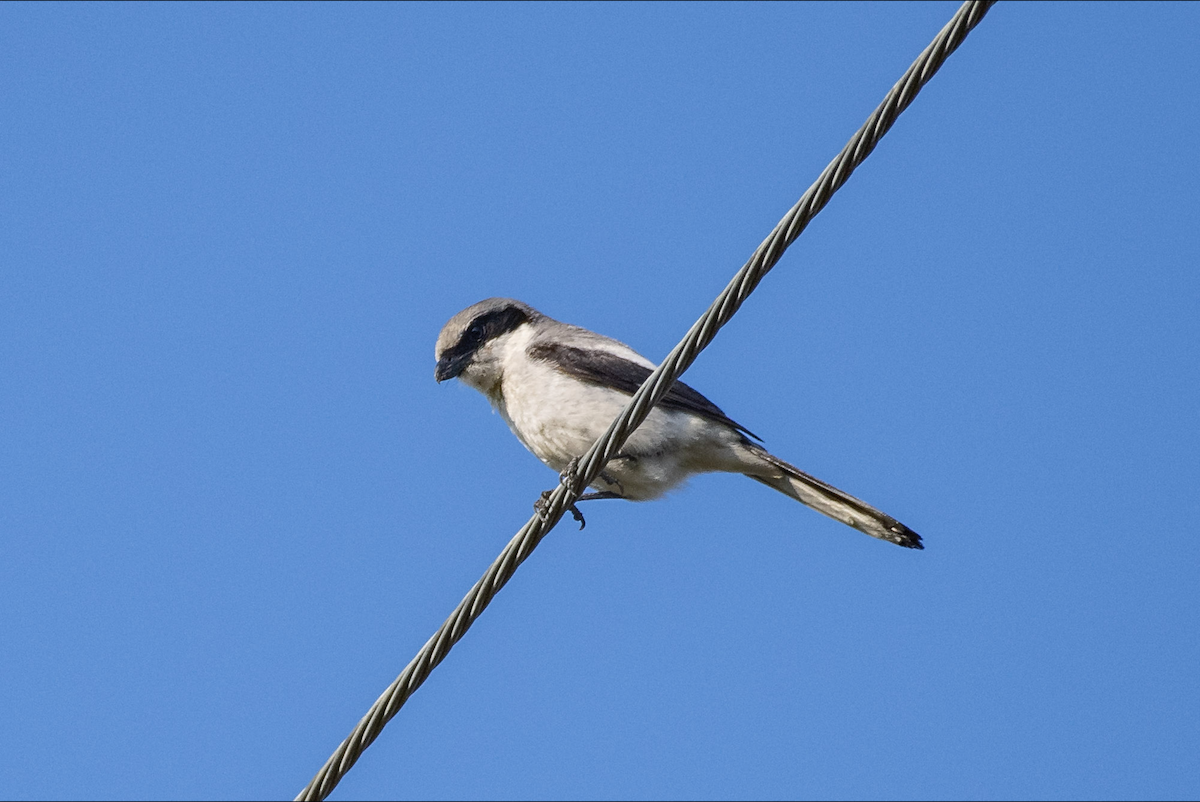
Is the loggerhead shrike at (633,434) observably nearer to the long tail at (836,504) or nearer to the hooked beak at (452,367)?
the long tail at (836,504)

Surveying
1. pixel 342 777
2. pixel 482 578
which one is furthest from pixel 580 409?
pixel 342 777

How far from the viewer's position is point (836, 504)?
250 inches

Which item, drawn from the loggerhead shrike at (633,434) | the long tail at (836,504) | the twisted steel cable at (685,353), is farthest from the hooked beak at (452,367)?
the twisted steel cable at (685,353)

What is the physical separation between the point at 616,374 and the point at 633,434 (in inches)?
14.3

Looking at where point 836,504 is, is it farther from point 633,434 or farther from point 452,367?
point 452,367

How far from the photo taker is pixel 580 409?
6.37 metres

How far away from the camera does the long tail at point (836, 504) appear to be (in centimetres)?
613

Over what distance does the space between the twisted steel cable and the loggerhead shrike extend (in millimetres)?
2023

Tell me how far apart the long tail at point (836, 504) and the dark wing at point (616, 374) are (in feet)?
0.82

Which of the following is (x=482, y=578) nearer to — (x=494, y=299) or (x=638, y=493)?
(x=638, y=493)

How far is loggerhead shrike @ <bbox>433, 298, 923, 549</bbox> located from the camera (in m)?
6.33

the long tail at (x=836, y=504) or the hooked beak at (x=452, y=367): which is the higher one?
the hooked beak at (x=452, y=367)


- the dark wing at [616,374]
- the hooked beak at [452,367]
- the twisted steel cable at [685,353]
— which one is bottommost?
the twisted steel cable at [685,353]

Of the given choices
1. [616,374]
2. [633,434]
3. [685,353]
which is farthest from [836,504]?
[685,353]
